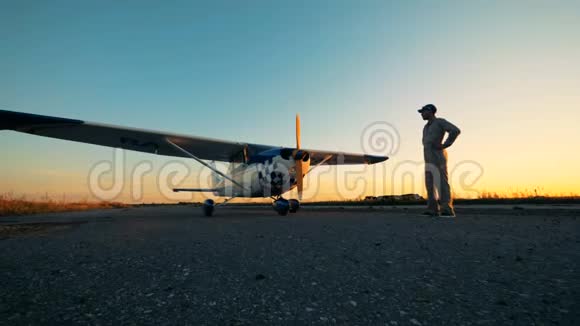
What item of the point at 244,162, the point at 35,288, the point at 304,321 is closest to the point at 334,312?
the point at 304,321

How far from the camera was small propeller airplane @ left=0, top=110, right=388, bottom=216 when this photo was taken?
22.7 ft

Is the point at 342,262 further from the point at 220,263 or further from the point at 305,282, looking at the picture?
the point at 220,263

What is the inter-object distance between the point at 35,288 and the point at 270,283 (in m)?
1.46

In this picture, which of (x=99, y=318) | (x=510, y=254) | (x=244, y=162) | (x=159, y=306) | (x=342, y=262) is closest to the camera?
(x=99, y=318)

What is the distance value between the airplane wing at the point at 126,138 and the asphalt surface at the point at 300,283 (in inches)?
197

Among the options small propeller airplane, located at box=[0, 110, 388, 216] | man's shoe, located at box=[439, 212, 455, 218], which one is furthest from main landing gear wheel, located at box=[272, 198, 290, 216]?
man's shoe, located at box=[439, 212, 455, 218]

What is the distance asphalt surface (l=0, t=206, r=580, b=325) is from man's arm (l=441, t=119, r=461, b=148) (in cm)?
288

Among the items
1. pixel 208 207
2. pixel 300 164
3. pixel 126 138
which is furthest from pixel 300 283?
pixel 126 138

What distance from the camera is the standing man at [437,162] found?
18.2 feet

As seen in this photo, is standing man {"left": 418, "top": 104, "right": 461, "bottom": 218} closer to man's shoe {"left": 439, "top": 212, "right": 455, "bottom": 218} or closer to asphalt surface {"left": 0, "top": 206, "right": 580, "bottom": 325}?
man's shoe {"left": 439, "top": 212, "right": 455, "bottom": 218}

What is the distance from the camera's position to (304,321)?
3.90 feet

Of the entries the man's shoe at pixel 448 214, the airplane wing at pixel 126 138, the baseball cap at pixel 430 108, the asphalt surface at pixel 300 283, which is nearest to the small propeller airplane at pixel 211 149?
the airplane wing at pixel 126 138

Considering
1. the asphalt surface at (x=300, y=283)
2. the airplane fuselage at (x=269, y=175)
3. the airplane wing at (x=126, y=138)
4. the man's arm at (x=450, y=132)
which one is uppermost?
the airplane wing at (x=126, y=138)

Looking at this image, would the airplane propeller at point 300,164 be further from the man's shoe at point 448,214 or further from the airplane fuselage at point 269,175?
the man's shoe at point 448,214
